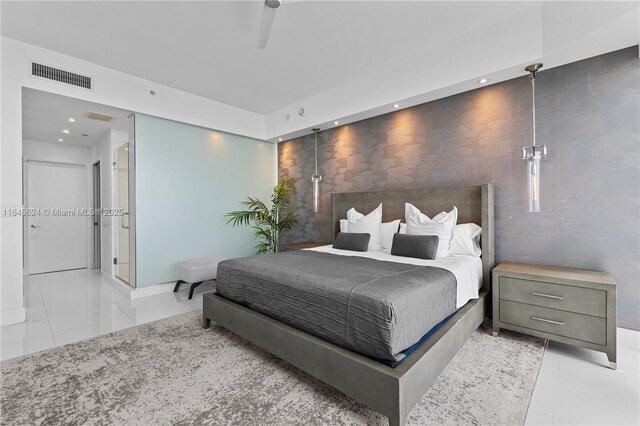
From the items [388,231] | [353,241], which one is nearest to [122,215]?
[353,241]

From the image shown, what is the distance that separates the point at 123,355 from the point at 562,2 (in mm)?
4729

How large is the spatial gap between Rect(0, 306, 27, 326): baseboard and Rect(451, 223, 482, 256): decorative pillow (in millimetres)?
4805

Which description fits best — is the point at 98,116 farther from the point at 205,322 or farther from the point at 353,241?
the point at 353,241

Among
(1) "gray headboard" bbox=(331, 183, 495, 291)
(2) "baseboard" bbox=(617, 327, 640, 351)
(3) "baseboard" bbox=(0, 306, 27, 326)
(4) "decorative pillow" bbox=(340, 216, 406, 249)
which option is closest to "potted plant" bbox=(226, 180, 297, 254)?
(1) "gray headboard" bbox=(331, 183, 495, 291)

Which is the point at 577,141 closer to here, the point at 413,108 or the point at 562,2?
the point at 562,2

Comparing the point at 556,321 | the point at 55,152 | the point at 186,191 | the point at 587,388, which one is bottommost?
the point at 587,388

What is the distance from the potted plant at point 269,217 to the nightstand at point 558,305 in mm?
3595

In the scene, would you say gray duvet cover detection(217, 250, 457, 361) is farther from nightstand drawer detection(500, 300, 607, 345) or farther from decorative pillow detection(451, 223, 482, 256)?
decorative pillow detection(451, 223, 482, 256)

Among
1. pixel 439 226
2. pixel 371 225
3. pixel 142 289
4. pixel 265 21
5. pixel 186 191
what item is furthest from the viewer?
pixel 186 191

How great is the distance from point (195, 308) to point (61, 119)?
3611 millimetres

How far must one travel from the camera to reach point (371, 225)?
386 centimetres

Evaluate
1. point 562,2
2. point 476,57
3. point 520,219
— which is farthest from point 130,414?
point 562,2

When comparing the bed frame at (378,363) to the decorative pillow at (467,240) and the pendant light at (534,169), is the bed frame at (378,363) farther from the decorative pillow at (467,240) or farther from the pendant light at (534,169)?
the pendant light at (534,169)

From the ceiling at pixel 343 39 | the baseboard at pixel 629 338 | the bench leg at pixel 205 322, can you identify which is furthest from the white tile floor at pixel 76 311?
the baseboard at pixel 629 338
